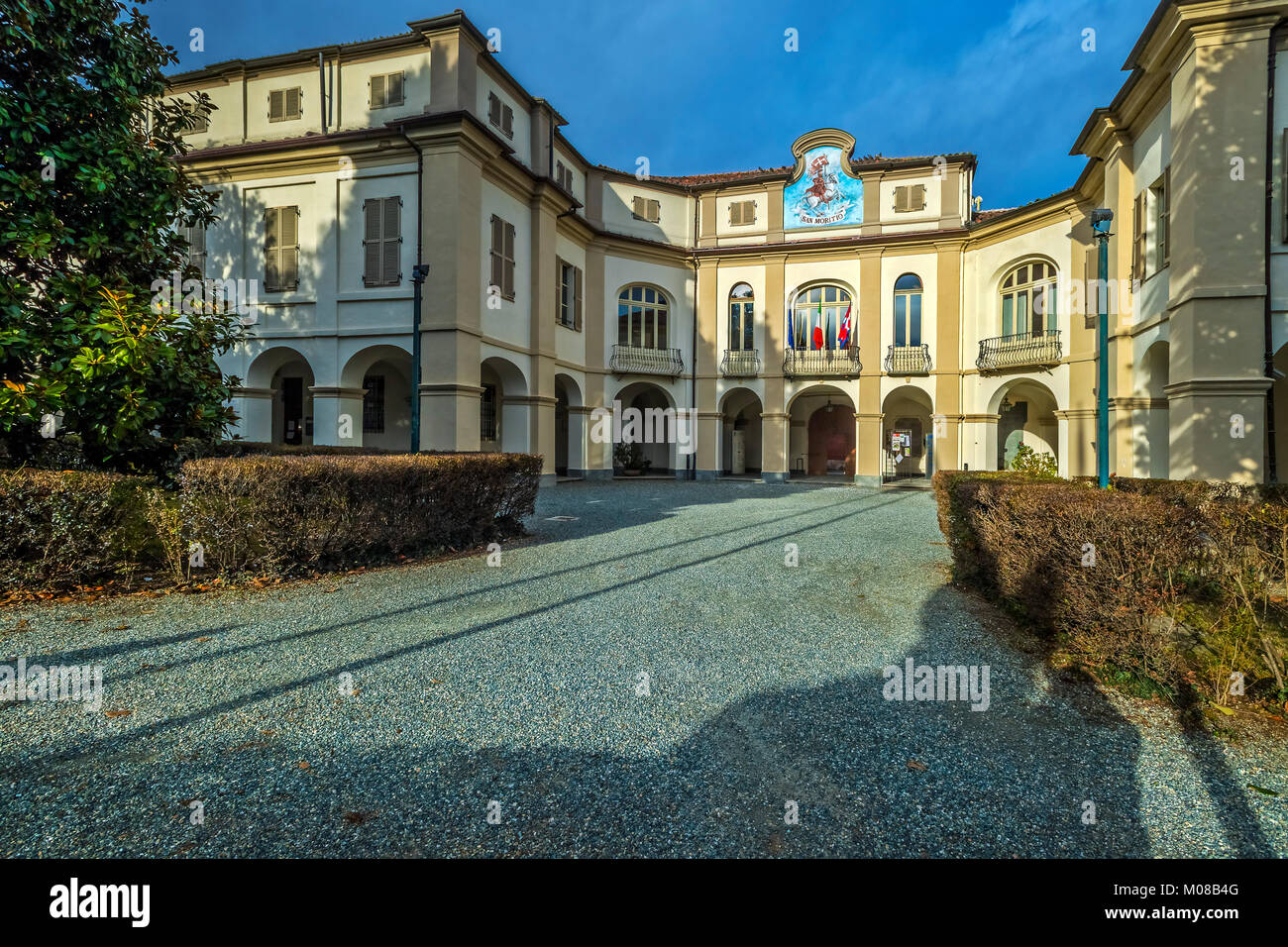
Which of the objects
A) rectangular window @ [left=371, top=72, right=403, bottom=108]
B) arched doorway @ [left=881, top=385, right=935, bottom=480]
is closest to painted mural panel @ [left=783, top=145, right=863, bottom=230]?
arched doorway @ [left=881, top=385, right=935, bottom=480]

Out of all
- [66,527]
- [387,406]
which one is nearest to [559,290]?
[387,406]

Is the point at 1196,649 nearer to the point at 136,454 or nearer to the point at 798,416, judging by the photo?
the point at 136,454

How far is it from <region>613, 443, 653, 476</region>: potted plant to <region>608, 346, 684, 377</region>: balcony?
3.09 meters

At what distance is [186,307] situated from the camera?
48.9ft

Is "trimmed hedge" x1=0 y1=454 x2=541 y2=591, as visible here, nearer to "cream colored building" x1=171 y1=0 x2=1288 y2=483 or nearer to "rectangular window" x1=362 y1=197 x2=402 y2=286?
"cream colored building" x1=171 y1=0 x2=1288 y2=483

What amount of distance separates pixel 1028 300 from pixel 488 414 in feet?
60.2

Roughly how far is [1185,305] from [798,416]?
17850mm

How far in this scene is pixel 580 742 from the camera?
10.2 feet

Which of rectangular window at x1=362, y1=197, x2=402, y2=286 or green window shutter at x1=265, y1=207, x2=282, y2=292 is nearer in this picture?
rectangular window at x1=362, y1=197, x2=402, y2=286

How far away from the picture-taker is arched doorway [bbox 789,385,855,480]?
27.9 metres

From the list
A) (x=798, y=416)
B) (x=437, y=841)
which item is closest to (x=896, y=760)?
(x=437, y=841)

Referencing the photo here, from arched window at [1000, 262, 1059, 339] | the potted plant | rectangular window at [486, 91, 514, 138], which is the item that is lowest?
the potted plant

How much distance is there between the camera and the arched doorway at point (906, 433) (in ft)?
84.3
